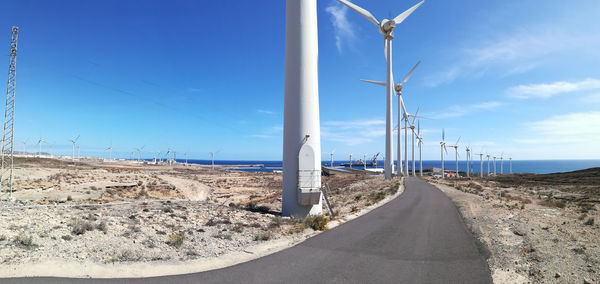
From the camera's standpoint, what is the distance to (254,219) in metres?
13.8

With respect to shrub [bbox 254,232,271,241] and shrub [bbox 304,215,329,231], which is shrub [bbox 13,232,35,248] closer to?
shrub [bbox 254,232,271,241]

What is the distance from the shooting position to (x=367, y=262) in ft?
26.1

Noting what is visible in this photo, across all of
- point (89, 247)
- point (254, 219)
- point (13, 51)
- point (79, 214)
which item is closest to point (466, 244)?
point (254, 219)

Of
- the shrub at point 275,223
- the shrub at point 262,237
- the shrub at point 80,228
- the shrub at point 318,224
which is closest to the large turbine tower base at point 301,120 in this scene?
the shrub at point 275,223

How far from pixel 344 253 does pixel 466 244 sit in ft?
14.9

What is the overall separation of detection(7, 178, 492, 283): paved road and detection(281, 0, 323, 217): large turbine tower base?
3759mm

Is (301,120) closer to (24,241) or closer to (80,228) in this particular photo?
(80,228)

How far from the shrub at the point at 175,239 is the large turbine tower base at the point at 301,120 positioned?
22.3 ft

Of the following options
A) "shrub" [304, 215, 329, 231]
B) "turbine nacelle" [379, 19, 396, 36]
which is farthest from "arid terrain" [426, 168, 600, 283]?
"turbine nacelle" [379, 19, 396, 36]

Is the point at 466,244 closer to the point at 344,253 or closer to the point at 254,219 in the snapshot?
the point at 344,253

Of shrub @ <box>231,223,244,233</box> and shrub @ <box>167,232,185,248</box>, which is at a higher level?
shrub @ <box>167,232,185,248</box>

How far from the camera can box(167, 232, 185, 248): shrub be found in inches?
364

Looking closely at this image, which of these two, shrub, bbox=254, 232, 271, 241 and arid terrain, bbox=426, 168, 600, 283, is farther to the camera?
shrub, bbox=254, 232, 271, 241

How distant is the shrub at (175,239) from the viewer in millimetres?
9251
